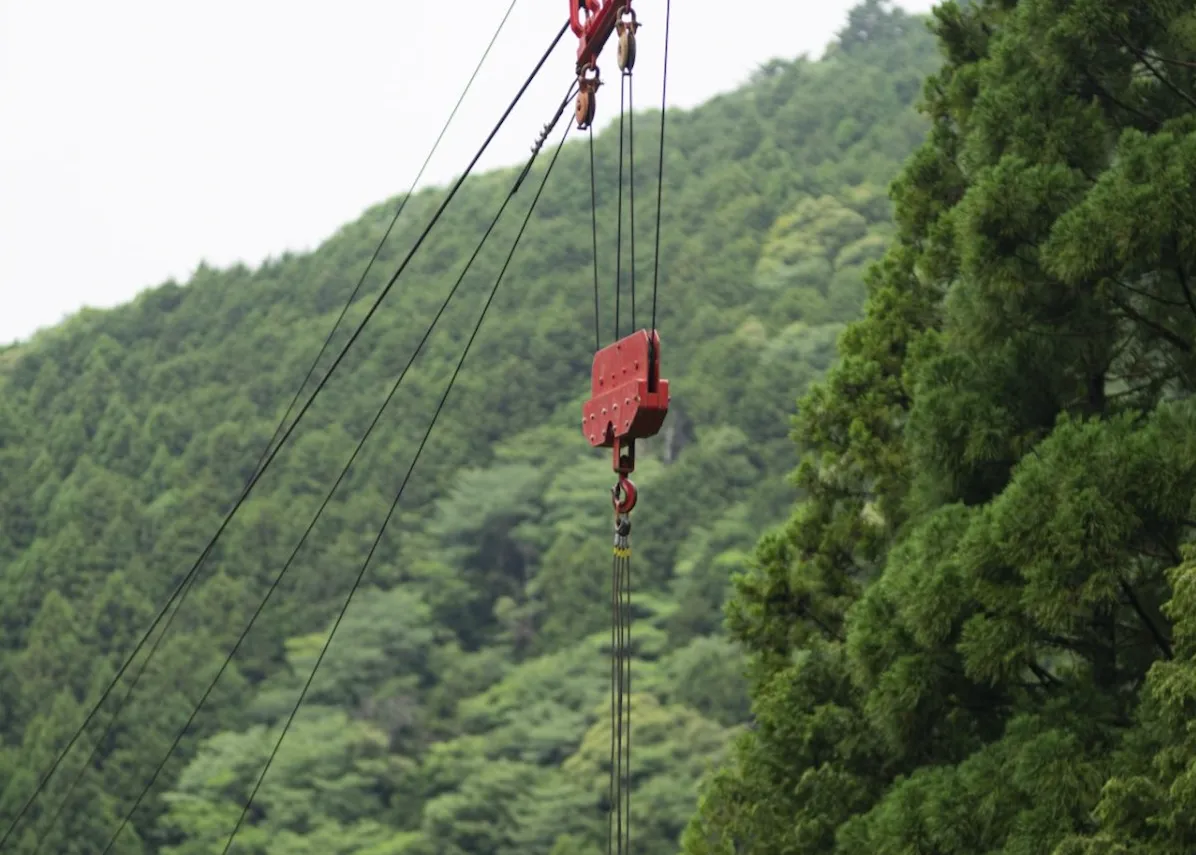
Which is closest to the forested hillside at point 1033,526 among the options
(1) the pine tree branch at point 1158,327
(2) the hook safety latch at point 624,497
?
(1) the pine tree branch at point 1158,327

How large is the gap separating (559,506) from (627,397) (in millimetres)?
44835

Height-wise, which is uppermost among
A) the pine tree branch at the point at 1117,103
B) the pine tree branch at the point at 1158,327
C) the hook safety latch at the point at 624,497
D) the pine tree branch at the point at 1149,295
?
the pine tree branch at the point at 1117,103

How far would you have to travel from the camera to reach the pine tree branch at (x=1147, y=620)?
550 cm

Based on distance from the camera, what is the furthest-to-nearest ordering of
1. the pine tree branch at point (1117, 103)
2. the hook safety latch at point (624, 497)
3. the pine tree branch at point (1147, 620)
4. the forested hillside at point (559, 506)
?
the pine tree branch at point (1117, 103), the forested hillside at point (559, 506), the pine tree branch at point (1147, 620), the hook safety latch at point (624, 497)

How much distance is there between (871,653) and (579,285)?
183ft

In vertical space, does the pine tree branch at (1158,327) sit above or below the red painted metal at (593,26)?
below

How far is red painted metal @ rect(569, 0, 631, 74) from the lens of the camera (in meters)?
5.44

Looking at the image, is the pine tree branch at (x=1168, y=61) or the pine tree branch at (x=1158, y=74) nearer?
the pine tree branch at (x=1168, y=61)

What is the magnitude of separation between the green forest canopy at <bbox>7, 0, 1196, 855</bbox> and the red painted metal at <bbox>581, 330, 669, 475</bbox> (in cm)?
131

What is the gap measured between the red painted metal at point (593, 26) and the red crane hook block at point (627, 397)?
3.28 feet

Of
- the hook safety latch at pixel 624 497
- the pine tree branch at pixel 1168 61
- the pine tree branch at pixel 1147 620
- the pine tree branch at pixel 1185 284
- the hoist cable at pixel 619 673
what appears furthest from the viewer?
the pine tree branch at pixel 1168 61

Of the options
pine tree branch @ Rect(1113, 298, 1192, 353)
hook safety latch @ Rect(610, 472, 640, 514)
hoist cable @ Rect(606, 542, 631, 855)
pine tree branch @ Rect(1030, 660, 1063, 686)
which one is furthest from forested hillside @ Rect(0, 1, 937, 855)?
hook safety latch @ Rect(610, 472, 640, 514)

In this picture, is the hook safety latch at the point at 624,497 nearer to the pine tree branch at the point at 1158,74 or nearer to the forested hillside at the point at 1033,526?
the forested hillside at the point at 1033,526

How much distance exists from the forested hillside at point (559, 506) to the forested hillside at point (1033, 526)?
0.07ft
